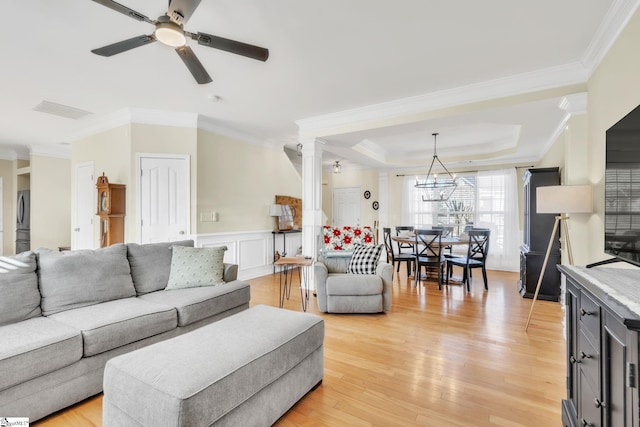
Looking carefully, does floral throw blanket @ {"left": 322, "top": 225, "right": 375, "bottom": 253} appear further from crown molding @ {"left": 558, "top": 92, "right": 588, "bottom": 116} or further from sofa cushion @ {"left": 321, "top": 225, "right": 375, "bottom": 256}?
crown molding @ {"left": 558, "top": 92, "right": 588, "bottom": 116}

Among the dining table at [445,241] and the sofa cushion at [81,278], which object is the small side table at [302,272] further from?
the dining table at [445,241]

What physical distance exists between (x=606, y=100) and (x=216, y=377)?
338 cm

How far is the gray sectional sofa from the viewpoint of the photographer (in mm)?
1646

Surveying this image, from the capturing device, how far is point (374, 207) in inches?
305

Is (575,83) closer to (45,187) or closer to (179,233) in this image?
(179,233)

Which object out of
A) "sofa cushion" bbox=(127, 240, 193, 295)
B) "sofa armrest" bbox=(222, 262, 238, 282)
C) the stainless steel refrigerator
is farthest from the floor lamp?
the stainless steel refrigerator

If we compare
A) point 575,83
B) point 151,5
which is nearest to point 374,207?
point 575,83

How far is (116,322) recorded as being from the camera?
202 centimetres

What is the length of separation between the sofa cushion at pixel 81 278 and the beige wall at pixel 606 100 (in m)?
3.90

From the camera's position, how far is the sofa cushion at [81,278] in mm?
2158

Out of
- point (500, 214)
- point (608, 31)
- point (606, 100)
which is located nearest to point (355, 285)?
point (606, 100)

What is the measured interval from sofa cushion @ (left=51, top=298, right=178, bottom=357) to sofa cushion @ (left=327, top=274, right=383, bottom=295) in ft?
5.57

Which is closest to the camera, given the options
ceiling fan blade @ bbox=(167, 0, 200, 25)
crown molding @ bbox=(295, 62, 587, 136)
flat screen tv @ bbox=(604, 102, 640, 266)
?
flat screen tv @ bbox=(604, 102, 640, 266)

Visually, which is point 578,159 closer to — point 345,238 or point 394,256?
point 345,238
